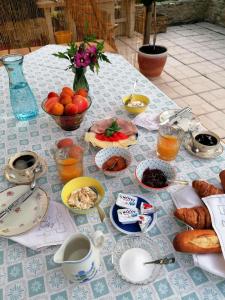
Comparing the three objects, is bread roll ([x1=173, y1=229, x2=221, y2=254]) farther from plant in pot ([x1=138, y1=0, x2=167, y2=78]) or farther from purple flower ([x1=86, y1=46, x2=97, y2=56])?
plant in pot ([x1=138, y1=0, x2=167, y2=78])

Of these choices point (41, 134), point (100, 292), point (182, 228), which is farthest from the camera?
point (41, 134)

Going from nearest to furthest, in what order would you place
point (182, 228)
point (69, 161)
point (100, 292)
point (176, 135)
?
point (100, 292) < point (182, 228) < point (69, 161) < point (176, 135)

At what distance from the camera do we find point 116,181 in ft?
2.80

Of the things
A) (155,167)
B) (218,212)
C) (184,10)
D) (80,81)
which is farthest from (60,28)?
(218,212)

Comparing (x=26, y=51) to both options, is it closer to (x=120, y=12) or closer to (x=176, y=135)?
(x=176, y=135)

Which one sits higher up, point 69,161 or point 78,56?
point 78,56

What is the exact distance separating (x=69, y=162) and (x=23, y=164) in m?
0.19

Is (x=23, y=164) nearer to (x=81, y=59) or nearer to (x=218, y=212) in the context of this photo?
(x=81, y=59)

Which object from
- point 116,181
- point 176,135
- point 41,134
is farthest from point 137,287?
point 41,134

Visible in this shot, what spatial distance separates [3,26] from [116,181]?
8.03 ft

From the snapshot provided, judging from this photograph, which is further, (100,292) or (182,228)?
(182,228)

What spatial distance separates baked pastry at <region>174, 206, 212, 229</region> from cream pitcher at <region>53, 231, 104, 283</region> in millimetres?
235

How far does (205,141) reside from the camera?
95 centimetres

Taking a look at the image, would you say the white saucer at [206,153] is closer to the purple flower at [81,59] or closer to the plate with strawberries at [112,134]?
the plate with strawberries at [112,134]
